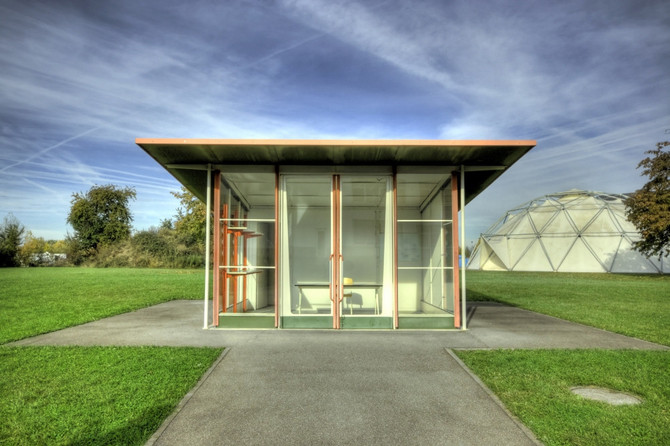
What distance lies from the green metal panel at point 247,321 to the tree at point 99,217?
145 feet

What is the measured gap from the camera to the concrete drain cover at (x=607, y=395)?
15.2ft

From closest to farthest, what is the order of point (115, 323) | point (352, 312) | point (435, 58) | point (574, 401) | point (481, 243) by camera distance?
point (574, 401) → point (352, 312) → point (115, 323) → point (435, 58) → point (481, 243)

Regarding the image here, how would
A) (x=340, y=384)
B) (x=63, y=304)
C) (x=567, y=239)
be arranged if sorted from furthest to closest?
(x=567, y=239) → (x=63, y=304) → (x=340, y=384)

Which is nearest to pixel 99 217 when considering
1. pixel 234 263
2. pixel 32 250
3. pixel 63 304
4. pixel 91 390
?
pixel 32 250

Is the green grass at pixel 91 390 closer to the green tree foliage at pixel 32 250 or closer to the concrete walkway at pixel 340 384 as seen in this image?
the concrete walkway at pixel 340 384

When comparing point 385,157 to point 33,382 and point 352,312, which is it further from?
point 33,382

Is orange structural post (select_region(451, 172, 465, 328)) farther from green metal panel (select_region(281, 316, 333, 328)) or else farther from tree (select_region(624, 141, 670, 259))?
tree (select_region(624, 141, 670, 259))

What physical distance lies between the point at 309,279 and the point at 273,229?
1280 mm

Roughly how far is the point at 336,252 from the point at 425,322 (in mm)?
2324

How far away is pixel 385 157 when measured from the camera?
28.0 ft

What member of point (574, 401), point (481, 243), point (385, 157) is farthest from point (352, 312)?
point (481, 243)

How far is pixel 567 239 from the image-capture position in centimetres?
3678

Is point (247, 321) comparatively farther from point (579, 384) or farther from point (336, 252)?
point (579, 384)

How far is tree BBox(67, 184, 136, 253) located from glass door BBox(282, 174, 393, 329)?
148 ft
